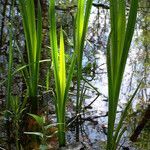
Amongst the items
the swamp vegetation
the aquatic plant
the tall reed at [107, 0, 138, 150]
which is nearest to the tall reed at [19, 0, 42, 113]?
the swamp vegetation

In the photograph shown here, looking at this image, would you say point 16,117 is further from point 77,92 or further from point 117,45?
point 117,45

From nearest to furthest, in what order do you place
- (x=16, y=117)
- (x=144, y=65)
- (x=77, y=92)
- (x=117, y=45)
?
(x=117, y=45) < (x=16, y=117) < (x=77, y=92) < (x=144, y=65)

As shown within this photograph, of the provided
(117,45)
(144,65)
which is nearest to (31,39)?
(117,45)

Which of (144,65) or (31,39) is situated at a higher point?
(31,39)

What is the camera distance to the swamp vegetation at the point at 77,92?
1.59 m

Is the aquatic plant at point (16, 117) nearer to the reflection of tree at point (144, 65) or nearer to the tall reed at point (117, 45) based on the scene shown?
the tall reed at point (117, 45)

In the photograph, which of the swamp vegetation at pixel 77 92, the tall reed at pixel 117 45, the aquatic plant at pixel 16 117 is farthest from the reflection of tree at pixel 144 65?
the aquatic plant at pixel 16 117

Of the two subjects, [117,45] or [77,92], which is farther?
[77,92]

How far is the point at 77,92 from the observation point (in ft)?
6.64

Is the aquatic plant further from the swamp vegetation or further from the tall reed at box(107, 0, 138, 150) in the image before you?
the tall reed at box(107, 0, 138, 150)

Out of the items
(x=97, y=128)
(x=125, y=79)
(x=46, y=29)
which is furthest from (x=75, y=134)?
(x=46, y=29)

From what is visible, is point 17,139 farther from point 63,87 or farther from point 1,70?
point 1,70

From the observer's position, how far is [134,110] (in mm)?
2254

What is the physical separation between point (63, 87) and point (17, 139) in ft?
0.95
